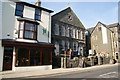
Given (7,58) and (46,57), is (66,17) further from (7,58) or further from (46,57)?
(7,58)

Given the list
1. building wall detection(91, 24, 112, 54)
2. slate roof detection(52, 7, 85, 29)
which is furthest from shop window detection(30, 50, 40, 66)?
building wall detection(91, 24, 112, 54)

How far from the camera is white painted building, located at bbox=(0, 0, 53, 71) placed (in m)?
16.0

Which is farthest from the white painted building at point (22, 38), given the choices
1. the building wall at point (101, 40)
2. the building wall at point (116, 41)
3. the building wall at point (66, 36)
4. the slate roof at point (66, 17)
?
the building wall at point (116, 41)

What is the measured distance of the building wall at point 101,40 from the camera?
34.2 metres

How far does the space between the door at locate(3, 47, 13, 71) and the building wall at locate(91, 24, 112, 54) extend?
86.6 feet

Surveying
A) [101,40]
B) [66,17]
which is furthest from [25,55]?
[101,40]

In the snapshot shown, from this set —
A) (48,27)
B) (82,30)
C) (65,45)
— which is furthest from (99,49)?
(48,27)

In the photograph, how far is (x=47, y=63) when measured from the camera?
62.2 ft

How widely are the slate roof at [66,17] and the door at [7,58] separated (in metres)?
11.7

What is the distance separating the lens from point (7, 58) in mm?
16062

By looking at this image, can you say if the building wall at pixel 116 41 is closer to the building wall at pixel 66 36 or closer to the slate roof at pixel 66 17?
the building wall at pixel 66 36

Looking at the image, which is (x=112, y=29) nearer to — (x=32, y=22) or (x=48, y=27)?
(x=48, y=27)

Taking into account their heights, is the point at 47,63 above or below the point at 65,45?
below

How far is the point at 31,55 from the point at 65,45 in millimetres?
10479
